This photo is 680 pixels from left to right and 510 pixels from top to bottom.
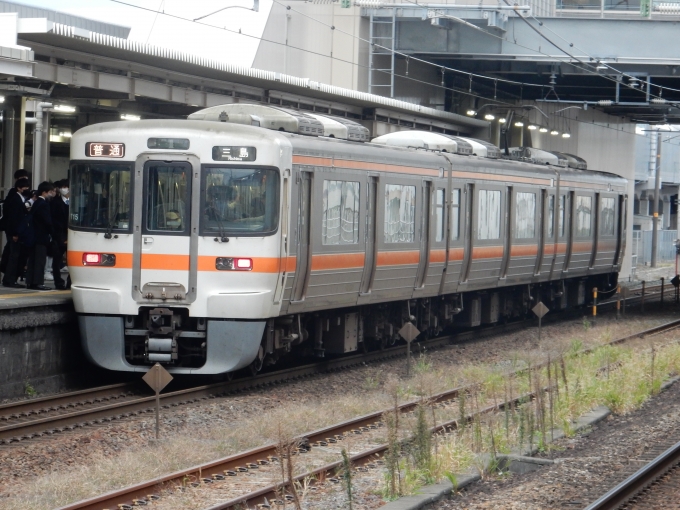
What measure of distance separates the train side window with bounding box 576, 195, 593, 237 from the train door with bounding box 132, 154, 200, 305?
12707 millimetres

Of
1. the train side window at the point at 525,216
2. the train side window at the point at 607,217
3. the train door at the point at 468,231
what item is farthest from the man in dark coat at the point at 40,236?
the train side window at the point at 607,217

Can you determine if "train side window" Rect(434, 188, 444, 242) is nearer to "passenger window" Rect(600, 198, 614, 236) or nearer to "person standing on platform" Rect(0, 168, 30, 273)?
"person standing on platform" Rect(0, 168, 30, 273)

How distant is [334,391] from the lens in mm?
13797

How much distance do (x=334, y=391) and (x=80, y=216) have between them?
358 cm

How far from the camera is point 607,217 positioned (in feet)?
84.9

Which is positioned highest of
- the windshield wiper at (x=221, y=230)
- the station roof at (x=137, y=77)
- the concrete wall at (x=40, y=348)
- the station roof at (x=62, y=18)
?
the station roof at (x=62, y=18)

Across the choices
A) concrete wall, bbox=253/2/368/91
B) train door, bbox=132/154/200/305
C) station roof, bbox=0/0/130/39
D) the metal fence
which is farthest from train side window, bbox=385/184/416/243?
the metal fence

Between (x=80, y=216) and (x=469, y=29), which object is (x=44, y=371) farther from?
(x=469, y=29)

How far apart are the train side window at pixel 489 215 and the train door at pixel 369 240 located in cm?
398

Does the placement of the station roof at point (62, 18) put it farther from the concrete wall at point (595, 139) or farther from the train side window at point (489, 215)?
the train side window at point (489, 215)

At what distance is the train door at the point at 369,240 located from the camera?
15.1 m

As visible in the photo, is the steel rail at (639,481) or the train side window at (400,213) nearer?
the steel rail at (639,481)

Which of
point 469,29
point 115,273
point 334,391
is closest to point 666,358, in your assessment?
point 334,391

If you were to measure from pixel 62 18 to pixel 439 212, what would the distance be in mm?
17966
